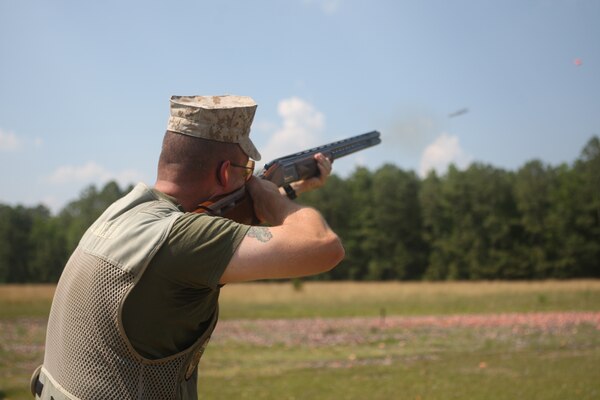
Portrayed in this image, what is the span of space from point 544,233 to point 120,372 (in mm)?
83080

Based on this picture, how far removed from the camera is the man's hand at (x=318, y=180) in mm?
4699

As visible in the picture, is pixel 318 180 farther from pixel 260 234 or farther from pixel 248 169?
pixel 260 234

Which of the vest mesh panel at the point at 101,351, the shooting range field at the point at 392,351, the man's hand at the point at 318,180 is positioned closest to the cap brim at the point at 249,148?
the vest mesh panel at the point at 101,351

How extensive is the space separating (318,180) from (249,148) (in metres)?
1.78

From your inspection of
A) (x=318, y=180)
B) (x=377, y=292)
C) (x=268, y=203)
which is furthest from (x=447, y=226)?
(x=268, y=203)

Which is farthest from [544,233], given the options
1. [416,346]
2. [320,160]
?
[320,160]

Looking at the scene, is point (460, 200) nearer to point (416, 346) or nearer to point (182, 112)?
point (416, 346)

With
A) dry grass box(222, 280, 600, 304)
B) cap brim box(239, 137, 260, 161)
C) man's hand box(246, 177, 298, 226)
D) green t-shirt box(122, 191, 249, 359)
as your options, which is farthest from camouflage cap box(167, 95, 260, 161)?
dry grass box(222, 280, 600, 304)

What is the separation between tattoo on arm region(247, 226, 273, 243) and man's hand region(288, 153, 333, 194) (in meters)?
1.94

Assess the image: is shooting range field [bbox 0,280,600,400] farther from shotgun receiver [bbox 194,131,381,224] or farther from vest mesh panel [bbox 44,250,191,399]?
vest mesh panel [bbox 44,250,191,399]

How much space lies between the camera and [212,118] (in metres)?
2.86

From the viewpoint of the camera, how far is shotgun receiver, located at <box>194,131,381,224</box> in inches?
126

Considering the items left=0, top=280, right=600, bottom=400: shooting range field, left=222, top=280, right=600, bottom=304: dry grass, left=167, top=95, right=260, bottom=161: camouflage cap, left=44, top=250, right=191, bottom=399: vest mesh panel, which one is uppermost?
left=167, top=95, right=260, bottom=161: camouflage cap

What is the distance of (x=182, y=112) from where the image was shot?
2.87 meters
